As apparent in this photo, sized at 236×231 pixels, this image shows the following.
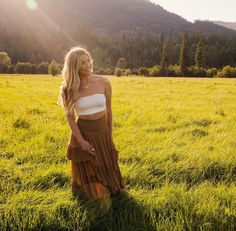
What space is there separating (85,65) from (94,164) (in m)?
1.55

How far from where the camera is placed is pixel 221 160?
20.5 feet

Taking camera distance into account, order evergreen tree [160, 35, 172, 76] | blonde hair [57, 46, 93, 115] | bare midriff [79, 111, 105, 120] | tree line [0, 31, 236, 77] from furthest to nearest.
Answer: evergreen tree [160, 35, 172, 76]
tree line [0, 31, 236, 77]
bare midriff [79, 111, 105, 120]
blonde hair [57, 46, 93, 115]

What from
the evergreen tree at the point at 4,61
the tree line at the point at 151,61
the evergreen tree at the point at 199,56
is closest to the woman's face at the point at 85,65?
the tree line at the point at 151,61

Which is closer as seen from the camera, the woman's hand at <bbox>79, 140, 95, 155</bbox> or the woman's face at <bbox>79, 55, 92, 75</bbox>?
the woman's face at <bbox>79, 55, 92, 75</bbox>

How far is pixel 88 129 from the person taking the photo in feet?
15.5

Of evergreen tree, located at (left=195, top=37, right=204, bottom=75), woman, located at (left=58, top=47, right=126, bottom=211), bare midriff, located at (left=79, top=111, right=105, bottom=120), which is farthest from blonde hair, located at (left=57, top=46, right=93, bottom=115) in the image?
evergreen tree, located at (left=195, top=37, right=204, bottom=75)

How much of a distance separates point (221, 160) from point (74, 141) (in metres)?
3.25

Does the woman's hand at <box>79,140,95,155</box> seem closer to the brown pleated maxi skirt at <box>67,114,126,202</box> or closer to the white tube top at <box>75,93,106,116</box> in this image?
the brown pleated maxi skirt at <box>67,114,126,202</box>

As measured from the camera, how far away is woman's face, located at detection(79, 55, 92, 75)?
14.6ft

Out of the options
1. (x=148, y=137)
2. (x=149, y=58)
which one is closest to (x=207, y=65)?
(x=149, y=58)

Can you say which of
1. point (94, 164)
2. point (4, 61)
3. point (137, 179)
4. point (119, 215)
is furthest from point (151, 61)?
point (119, 215)

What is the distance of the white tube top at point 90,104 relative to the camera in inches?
179

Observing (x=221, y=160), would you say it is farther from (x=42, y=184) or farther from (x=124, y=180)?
(x=42, y=184)

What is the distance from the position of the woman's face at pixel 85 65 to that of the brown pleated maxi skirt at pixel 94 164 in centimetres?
76
